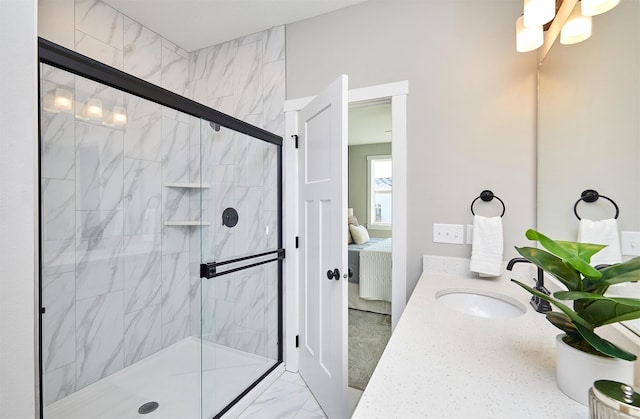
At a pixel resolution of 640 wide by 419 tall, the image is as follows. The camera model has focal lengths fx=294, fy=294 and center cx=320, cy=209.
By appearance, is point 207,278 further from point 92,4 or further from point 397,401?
point 92,4

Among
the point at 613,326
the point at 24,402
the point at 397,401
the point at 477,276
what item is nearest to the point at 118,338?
the point at 24,402

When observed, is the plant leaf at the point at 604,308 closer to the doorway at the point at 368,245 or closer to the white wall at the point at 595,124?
the white wall at the point at 595,124

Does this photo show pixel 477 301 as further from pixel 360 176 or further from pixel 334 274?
pixel 360 176

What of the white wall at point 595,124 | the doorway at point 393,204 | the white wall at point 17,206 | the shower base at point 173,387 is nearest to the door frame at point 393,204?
the doorway at point 393,204

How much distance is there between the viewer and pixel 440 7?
178 cm

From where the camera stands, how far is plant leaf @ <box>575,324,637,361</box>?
20.5 inches

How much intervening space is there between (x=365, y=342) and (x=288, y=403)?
0.93 m

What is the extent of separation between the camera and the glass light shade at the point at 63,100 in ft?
4.94

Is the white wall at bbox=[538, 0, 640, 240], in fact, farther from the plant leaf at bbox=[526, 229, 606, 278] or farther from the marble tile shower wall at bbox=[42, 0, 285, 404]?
the marble tile shower wall at bbox=[42, 0, 285, 404]

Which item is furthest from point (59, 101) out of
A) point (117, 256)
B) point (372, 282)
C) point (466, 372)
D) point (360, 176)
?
point (360, 176)

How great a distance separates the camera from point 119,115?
1.91 m

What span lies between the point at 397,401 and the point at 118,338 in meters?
2.17

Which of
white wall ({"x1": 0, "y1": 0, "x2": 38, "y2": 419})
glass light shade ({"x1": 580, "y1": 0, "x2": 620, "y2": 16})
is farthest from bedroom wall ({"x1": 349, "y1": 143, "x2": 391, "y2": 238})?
white wall ({"x1": 0, "y1": 0, "x2": 38, "y2": 419})

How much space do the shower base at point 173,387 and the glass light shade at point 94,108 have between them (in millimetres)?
1557
